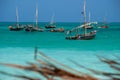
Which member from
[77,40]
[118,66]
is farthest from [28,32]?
[118,66]

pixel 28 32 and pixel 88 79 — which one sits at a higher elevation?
pixel 88 79

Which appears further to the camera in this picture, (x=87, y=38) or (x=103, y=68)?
(x=87, y=38)

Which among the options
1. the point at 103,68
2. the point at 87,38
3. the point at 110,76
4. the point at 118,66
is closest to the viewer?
the point at 110,76

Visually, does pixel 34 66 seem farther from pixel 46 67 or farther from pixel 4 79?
pixel 4 79

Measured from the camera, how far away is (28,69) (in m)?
1.25

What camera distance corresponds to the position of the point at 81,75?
4.23 feet

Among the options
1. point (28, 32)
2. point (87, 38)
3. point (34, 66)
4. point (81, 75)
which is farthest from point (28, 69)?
point (28, 32)

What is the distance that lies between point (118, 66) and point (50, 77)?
298mm

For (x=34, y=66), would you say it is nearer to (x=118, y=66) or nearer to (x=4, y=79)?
(x=118, y=66)

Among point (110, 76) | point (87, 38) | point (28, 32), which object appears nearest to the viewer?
point (110, 76)

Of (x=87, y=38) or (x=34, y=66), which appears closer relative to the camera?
(x=34, y=66)

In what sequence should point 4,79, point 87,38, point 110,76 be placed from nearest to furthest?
point 110,76
point 4,79
point 87,38

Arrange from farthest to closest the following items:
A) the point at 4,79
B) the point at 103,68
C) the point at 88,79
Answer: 1. the point at 103,68
2. the point at 4,79
3. the point at 88,79

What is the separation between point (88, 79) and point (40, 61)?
0.18 meters
